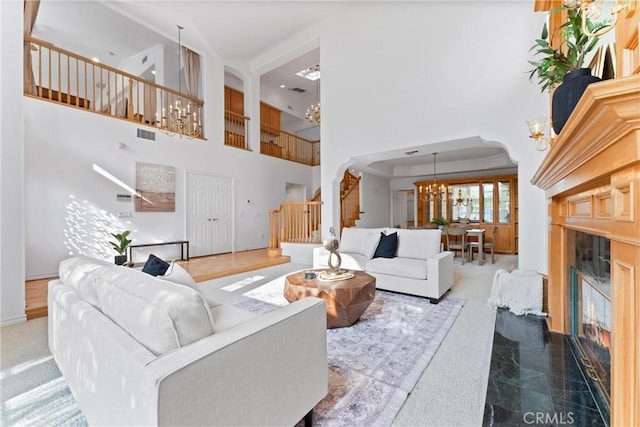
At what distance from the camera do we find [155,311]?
1034 millimetres

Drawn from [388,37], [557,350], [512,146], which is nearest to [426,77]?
[388,37]

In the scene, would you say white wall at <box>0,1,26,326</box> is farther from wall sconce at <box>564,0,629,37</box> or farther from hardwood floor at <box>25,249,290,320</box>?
wall sconce at <box>564,0,629,37</box>

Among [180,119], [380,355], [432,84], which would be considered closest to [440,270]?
[380,355]

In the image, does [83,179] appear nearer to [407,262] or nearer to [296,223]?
[296,223]

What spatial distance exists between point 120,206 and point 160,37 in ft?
14.4

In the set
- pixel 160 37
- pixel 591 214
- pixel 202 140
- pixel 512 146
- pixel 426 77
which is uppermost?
pixel 160 37

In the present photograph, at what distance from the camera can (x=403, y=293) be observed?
3674mm

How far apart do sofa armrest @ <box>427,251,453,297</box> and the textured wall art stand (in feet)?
17.8

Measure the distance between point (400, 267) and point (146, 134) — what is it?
562cm

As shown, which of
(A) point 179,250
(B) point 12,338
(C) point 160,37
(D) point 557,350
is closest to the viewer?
(D) point 557,350

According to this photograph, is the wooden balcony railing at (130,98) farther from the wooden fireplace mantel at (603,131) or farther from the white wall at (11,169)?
the wooden fireplace mantel at (603,131)

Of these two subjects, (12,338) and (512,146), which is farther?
(512,146)

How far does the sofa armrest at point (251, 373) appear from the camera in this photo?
0.87 metres

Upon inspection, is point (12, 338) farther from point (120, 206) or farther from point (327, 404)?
point (120, 206)
